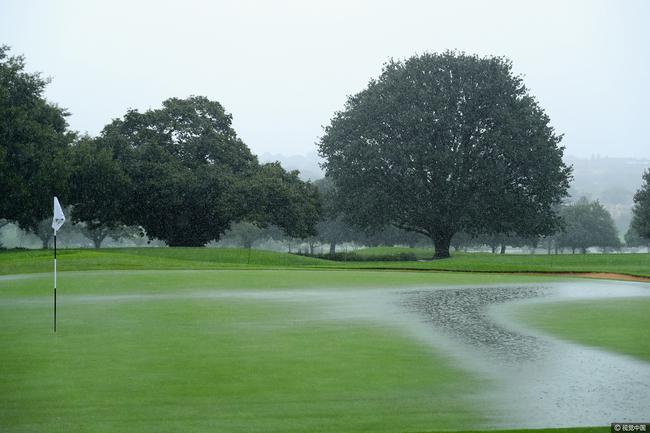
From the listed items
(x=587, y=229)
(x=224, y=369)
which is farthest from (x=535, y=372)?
(x=587, y=229)

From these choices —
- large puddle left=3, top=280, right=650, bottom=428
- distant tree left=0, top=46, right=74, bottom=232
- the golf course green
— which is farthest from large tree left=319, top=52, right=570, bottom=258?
the golf course green

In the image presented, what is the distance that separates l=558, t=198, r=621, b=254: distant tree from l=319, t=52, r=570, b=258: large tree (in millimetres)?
78973

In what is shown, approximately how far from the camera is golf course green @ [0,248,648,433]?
26.1 ft

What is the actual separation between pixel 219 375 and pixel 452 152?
5128cm

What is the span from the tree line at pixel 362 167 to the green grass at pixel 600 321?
A: 3771cm

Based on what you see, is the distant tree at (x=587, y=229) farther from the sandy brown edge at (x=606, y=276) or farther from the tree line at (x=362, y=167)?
the sandy brown edge at (x=606, y=276)

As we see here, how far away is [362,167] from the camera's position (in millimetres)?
61750

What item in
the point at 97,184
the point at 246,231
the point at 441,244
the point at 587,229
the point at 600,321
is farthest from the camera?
the point at 246,231

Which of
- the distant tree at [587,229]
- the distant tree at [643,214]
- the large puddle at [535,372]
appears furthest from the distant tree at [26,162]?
the distant tree at [587,229]

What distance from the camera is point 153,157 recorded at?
66562 mm

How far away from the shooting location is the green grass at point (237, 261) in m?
41.9

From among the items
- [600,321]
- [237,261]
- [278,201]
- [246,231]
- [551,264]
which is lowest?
[600,321]

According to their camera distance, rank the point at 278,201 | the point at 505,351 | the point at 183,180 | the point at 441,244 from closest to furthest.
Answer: the point at 505,351 < the point at 183,180 < the point at 441,244 < the point at 278,201

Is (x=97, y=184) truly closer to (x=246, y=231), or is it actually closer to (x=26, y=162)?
(x=26, y=162)
